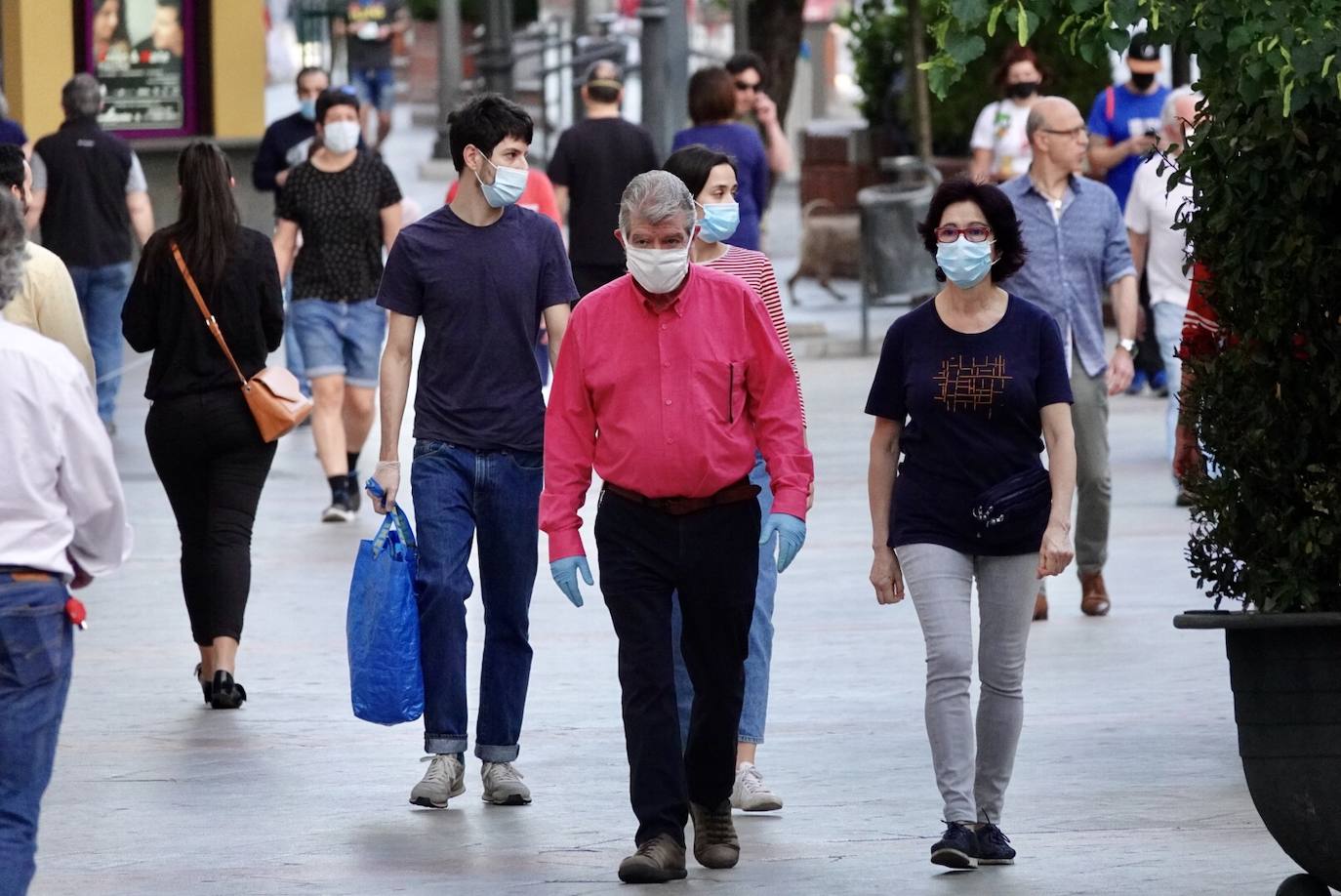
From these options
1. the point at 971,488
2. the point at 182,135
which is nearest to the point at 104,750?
the point at 971,488

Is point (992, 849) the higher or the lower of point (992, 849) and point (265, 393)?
the lower

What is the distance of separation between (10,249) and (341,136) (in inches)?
254

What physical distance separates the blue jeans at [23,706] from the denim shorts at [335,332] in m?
6.79

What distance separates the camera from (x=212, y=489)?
27.7 ft

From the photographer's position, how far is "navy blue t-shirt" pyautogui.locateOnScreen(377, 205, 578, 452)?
693 centimetres

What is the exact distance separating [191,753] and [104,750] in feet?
0.88

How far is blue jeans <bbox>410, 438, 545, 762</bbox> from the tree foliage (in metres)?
1.97

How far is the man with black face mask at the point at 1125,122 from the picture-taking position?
13953mm

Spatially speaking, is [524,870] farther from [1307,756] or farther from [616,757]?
[1307,756]

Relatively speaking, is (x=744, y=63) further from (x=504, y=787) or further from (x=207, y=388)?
(x=504, y=787)

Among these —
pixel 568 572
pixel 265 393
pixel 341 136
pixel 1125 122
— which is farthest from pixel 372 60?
pixel 568 572

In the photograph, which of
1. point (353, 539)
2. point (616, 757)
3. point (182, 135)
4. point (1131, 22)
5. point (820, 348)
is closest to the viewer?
point (1131, 22)

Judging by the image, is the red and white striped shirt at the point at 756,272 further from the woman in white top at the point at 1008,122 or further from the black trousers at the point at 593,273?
the woman in white top at the point at 1008,122

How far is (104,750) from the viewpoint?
7.67 m
